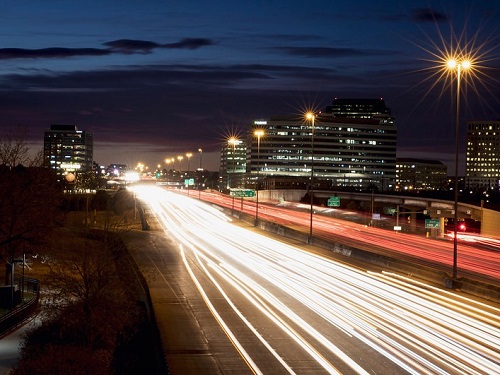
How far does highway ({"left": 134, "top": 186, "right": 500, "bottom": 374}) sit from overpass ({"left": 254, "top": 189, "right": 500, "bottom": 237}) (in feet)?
87.8

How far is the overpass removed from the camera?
7725 centimetres

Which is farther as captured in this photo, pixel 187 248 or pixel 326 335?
pixel 187 248

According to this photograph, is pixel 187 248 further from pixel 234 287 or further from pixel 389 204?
pixel 389 204

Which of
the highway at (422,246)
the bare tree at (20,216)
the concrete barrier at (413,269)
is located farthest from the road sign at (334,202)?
the bare tree at (20,216)

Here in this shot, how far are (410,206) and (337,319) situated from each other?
284 ft

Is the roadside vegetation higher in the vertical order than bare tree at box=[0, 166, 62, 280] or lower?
lower

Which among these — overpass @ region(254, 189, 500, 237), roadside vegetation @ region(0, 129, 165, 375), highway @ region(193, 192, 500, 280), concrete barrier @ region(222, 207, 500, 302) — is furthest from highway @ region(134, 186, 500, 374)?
overpass @ region(254, 189, 500, 237)

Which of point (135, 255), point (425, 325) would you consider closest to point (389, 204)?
point (135, 255)

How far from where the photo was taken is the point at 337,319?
26734 millimetres

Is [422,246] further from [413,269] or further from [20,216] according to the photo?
[20,216]

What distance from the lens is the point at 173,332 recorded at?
81.3 ft

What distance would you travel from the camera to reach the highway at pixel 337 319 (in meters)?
20.4

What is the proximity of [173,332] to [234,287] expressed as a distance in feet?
34.9

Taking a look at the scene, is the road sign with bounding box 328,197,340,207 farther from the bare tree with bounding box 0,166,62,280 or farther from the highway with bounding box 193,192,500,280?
the bare tree with bounding box 0,166,62,280
